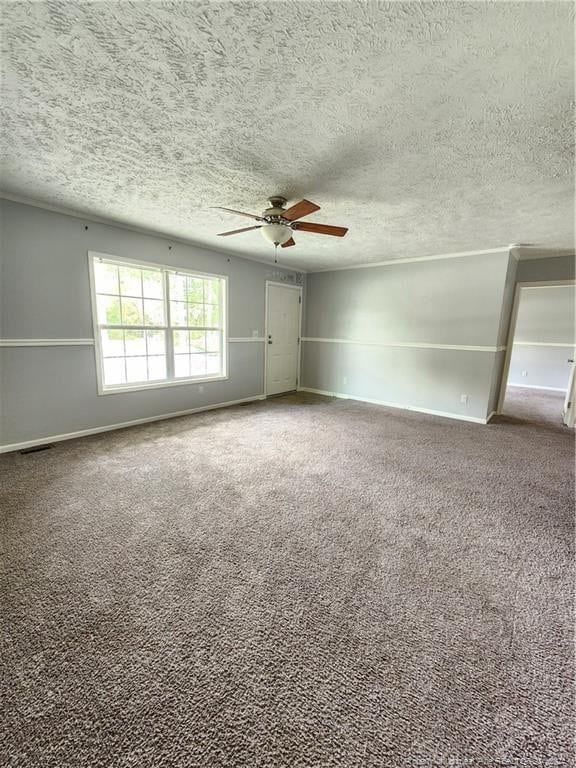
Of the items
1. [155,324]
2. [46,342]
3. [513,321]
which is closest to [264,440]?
[155,324]

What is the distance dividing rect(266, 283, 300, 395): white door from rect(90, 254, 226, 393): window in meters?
1.07

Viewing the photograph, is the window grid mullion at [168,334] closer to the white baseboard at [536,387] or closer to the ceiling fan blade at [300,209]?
the ceiling fan blade at [300,209]

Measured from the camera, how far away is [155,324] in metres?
4.08

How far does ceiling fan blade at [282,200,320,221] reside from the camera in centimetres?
222

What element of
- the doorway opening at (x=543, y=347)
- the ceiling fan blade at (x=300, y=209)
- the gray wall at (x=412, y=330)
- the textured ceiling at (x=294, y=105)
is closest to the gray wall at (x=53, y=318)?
the textured ceiling at (x=294, y=105)

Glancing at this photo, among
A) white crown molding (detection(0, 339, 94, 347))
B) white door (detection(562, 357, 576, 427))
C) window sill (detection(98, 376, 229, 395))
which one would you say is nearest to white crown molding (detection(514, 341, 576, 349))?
white door (detection(562, 357, 576, 427))

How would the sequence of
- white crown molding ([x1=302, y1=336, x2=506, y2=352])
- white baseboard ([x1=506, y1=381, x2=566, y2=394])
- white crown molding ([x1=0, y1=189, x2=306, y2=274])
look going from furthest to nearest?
white baseboard ([x1=506, y1=381, x2=566, y2=394]), white crown molding ([x1=302, y1=336, x2=506, y2=352]), white crown molding ([x1=0, y1=189, x2=306, y2=274])

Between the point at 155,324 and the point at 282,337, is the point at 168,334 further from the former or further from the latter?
the point at 282,337

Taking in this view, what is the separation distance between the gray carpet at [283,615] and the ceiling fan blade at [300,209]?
2183mm

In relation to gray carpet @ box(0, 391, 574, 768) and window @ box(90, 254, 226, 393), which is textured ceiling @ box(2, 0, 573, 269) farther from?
gray carpet @ box(0, 391, 574, 768)

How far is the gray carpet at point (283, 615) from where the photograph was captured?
101 centimetres

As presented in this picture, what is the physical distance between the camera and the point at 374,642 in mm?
1330

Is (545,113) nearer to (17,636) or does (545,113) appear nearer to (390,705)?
(390,705)

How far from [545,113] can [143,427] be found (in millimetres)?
4407
